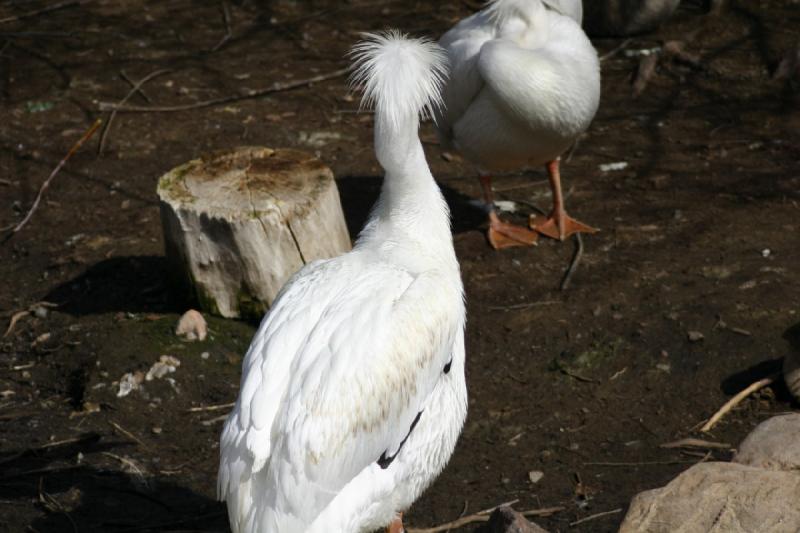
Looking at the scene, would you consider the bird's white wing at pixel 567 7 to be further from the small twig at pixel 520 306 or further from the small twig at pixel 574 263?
the small twig at pixel 520 306

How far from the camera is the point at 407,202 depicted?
357 cm

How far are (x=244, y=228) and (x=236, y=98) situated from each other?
9.37ft

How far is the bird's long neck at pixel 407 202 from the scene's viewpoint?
137 inches

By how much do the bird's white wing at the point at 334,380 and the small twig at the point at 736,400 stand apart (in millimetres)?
1307

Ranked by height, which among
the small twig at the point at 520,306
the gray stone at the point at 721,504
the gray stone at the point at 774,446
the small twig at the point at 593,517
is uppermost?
the gray stone at the point at 721,504

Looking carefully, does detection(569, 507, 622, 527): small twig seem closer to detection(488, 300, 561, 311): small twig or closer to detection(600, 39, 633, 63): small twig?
detection(488, 300, 561, 311): small twig

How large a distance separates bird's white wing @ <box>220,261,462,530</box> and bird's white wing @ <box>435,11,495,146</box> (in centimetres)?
218

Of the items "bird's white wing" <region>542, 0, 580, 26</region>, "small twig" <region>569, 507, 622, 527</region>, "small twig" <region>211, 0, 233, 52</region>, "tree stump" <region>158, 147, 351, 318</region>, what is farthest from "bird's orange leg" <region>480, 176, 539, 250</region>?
"small twig" <region>211, 0, 233, 52</region>

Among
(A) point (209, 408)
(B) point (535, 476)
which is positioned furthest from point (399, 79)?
(A) point (209, 408)

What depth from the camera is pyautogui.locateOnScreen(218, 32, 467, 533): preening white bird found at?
296cm

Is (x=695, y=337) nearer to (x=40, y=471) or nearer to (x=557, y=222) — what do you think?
(x=557, y=222)

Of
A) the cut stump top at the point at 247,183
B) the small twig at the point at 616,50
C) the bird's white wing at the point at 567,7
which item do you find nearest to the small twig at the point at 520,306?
the cut stump top at the point at 247,183

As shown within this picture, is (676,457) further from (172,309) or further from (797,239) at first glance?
(172,309)

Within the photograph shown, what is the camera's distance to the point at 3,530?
12.3 ft
